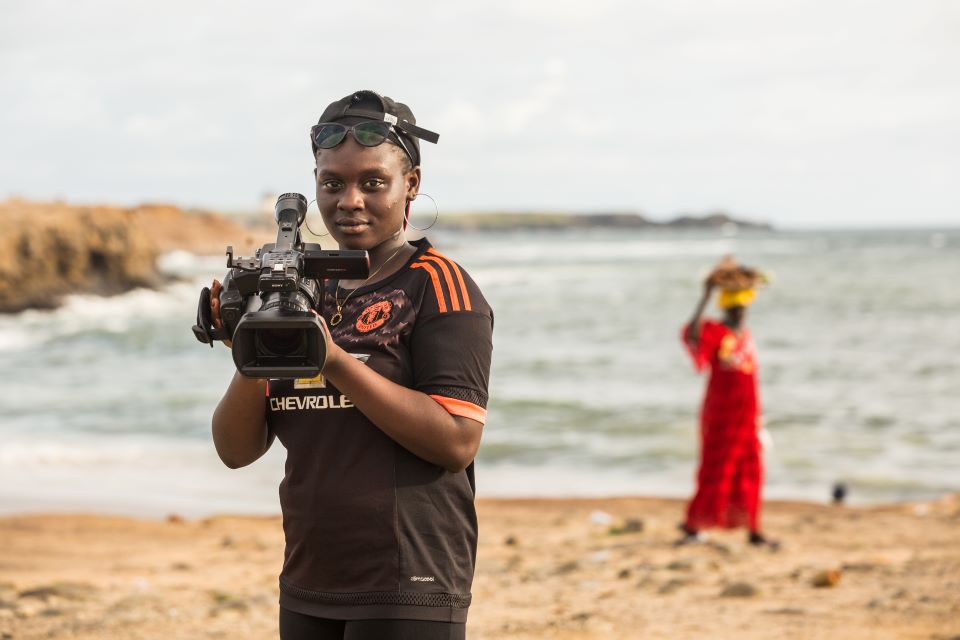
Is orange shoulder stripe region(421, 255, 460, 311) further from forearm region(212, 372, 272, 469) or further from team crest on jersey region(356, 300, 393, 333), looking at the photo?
forearm region(212, 372, 272, 469)

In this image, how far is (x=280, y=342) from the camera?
68.3 inches

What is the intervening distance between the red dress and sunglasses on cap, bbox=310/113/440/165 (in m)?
4.86

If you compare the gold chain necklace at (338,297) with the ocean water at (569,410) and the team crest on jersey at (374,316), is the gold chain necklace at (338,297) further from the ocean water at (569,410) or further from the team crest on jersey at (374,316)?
the ocean water at (569,410)

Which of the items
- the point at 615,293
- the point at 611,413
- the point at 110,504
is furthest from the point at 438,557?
the point at 615,293

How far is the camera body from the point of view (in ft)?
5.52

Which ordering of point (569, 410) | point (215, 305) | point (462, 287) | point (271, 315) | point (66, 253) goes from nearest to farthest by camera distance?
point (271, 315), point (215, 305), point (462, 287), point (569, 410), point (66, 253)

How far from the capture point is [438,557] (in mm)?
2020

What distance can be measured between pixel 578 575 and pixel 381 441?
A: 14.4ft

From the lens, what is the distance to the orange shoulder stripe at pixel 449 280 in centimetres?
199

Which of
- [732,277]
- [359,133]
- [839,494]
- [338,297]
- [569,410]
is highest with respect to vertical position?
[732,277]

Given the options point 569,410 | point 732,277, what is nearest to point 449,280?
point 732,277

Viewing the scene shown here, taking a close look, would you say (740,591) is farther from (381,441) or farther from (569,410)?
(569,410)

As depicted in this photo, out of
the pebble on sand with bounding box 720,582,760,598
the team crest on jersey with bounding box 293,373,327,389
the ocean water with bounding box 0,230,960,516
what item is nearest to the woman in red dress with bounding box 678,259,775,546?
the pebble on sand with bounding box 720,582,760,598

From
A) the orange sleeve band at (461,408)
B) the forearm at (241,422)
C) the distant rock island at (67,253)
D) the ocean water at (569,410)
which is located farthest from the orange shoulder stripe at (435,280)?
the distant rock island at (67,253)
